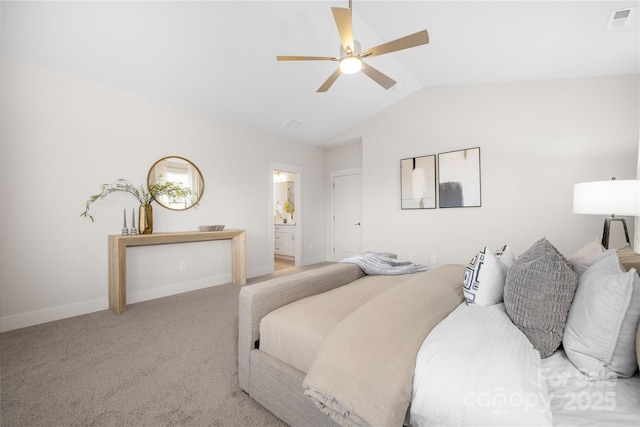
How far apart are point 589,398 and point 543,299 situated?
1.08ft

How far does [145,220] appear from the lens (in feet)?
10.7

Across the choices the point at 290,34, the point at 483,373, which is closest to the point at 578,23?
the point at 290,34

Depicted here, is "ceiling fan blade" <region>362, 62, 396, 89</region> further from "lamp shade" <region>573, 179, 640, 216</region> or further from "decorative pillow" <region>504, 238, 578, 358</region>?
"decorative pillow" <region>504, 238, 578, 358</region>

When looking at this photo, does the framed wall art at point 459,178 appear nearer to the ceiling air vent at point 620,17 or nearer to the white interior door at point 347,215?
the ceiling air vent at point 620,17

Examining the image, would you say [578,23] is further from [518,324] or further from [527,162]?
[518,324]

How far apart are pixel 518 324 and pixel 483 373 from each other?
401 mm

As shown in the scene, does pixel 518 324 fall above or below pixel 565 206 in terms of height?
below

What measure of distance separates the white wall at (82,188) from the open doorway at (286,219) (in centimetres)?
139

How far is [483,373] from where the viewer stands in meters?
0.85

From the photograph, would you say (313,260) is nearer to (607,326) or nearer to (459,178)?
(459,178)

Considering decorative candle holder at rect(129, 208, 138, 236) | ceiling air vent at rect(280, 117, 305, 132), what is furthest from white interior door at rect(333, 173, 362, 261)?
decorative candle holder at rect(129, 208, 138, 236)

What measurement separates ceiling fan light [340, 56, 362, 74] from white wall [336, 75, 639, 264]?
8.48 feet

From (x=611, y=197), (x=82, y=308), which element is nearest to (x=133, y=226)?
(x=82, y=308)

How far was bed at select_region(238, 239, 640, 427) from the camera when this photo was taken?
813mm
